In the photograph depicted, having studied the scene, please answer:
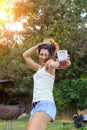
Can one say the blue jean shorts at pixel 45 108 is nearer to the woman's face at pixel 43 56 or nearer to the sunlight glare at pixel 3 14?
the woman's face at pixel 43 56

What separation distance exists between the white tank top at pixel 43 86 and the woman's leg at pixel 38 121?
14cm

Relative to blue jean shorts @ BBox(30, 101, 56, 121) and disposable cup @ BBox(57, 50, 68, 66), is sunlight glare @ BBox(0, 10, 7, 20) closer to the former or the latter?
disposable cup @ BBox(57, 50, 68, 66)

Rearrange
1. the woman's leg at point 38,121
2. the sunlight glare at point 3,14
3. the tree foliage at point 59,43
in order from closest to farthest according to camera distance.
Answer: the woman's leg at point 38,121
the tree foliage at point 59,43
the sunlight glare at point 3,14

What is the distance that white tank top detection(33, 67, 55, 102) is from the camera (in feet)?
10.8

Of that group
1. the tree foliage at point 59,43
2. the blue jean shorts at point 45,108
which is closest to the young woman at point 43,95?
the blue jean shorts at point 45,108

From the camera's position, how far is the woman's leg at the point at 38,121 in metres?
3.14

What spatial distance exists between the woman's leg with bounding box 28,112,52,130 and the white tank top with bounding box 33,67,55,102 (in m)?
0.14

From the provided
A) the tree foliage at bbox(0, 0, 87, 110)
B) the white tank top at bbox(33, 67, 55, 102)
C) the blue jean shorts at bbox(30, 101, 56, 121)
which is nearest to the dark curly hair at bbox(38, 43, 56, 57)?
the white tank top at bbox(33, 67, 55, 102)

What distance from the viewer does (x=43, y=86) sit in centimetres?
331

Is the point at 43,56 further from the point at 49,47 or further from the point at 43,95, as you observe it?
the point at 43,95

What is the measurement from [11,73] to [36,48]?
10.4 meters

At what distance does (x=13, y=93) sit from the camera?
14211 mm

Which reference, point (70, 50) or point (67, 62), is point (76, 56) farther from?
point (67, 62)

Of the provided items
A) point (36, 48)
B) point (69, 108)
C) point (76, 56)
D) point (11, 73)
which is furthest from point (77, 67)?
point (36, 48)
